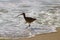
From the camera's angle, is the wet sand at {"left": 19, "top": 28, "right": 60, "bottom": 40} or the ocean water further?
the ocean water

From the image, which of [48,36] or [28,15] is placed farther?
[28,15]

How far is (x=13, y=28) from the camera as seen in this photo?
290 cm

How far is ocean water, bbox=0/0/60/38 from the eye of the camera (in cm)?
283

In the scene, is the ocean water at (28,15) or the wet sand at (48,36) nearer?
the wet sand at (48,36)

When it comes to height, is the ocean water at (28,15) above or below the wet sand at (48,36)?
above

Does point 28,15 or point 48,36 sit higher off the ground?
point 28,15

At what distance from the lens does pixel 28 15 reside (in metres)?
3.36

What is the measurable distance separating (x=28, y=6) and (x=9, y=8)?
375 millimetres

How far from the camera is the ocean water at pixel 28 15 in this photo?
283cm

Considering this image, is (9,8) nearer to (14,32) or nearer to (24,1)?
(24,1)

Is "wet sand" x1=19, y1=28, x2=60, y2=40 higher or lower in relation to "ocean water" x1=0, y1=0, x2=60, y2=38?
lower

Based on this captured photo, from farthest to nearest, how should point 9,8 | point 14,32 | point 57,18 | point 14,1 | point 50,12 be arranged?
point 14,1 < point 9,8 < point 50,12 < point 57,18 < point 14,32

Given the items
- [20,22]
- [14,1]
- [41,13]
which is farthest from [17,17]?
[14,1]

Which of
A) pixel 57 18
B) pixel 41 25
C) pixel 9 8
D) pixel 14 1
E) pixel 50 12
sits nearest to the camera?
pixel 41 25
